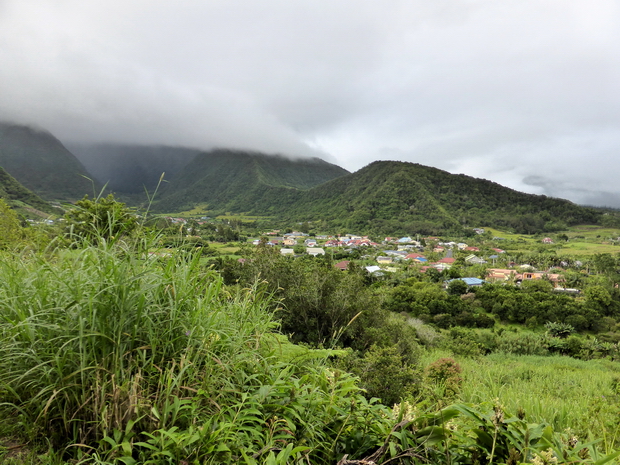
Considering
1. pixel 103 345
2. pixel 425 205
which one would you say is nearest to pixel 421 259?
pixel 425 205

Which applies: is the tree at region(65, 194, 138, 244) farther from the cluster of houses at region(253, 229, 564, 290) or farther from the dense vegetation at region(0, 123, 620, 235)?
the dense vegetation at region(0, 123, 620, 235)

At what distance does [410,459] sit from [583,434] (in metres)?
1.21

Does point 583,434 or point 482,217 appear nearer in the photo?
point 583,434

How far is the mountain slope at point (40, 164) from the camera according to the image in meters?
75.7

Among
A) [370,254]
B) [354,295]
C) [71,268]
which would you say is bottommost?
[370,254]

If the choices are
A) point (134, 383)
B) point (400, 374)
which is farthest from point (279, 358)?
point (400, 374)

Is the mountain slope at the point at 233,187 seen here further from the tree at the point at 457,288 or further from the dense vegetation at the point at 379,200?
the tree at the point at 457,288

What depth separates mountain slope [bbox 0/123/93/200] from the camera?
2980 inches

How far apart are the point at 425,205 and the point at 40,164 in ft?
477

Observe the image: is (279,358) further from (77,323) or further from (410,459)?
(77,323)

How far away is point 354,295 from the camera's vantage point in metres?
10.2

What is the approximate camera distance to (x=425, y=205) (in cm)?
10462

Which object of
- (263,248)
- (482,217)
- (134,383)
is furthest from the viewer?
(482,217)

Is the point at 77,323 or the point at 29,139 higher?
the point at 29,139
